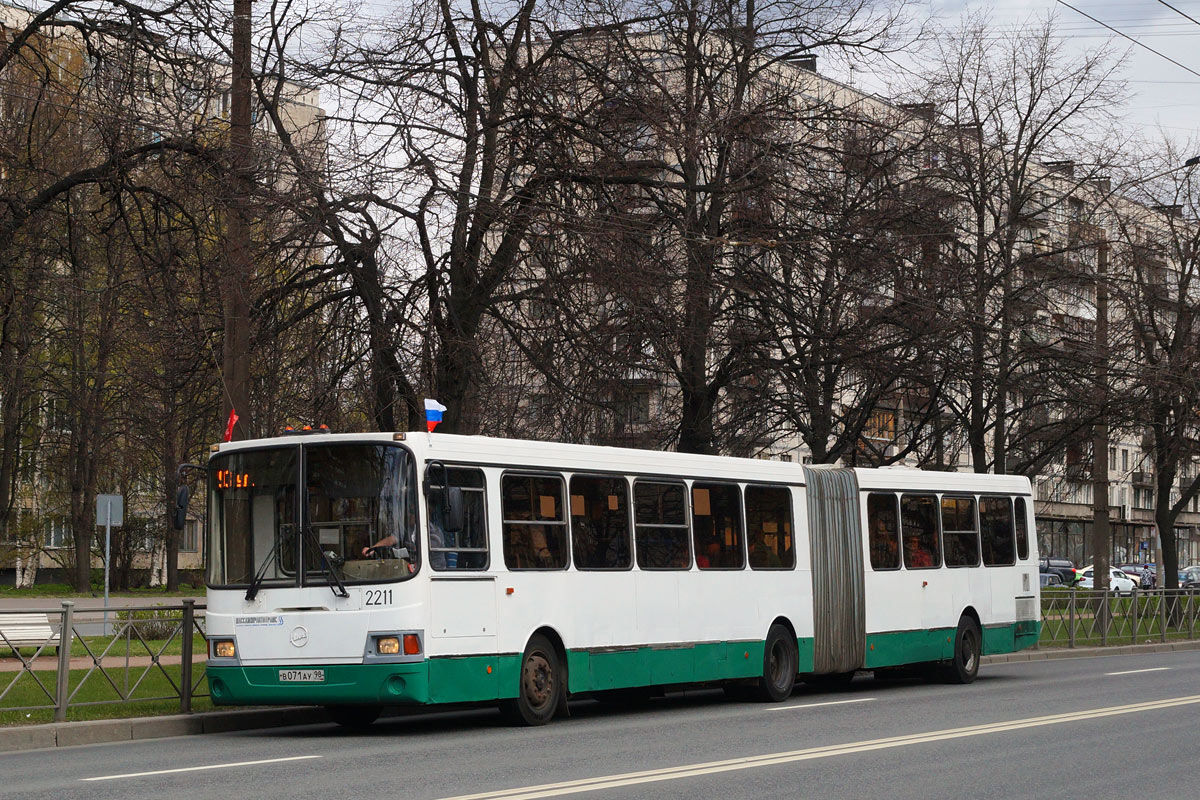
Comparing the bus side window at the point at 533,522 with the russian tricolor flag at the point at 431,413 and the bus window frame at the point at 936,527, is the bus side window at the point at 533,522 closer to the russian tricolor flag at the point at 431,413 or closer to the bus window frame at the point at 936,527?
the russian tricolor flag at the point at 431,413

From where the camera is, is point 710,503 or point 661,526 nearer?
point 661,526

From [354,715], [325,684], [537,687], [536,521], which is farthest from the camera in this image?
[536,521]

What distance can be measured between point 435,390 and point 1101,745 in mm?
9089

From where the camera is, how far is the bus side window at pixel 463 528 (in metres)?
15.0

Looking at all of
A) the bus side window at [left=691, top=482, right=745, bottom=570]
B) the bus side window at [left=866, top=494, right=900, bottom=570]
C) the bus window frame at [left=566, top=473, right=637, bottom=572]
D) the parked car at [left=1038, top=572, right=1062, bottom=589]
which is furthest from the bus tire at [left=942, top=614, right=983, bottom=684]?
the parked car at [left=1038, top=572, right=1062, bottom=589]

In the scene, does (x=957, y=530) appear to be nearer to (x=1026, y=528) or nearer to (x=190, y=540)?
(x=1026, y=528)

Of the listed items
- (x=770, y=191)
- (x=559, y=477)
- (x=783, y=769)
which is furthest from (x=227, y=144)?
(x=783, y=769)

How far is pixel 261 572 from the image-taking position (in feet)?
50.3

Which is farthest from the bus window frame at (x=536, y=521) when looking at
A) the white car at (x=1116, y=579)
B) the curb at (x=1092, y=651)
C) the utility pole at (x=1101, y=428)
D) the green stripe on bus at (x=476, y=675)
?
the white car at (x=1116, y=579)

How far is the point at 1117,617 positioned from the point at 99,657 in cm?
2392

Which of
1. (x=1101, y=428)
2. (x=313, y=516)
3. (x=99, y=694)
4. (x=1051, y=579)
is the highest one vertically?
(x=1101, y=428)

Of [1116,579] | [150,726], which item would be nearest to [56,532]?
[1116,579]

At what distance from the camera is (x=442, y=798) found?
9594 mm

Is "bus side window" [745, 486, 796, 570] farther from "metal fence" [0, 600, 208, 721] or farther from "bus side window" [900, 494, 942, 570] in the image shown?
"metal fence" [0, 600, 208, 721]
